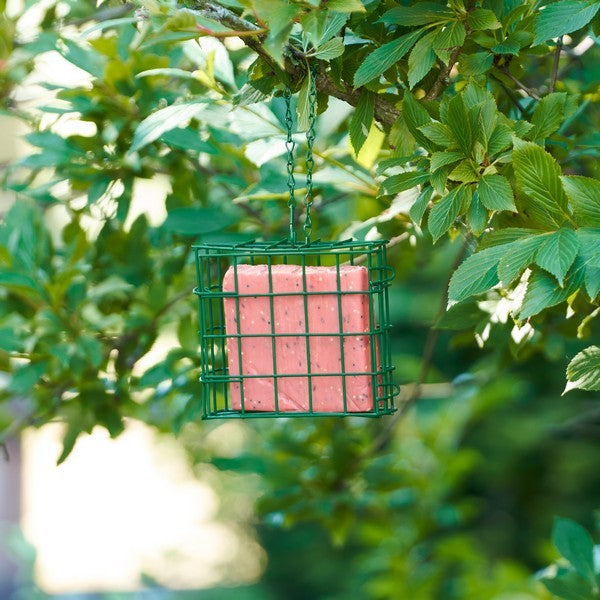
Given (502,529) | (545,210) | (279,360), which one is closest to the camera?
(545,210)

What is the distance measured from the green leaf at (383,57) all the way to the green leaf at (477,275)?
0.30m

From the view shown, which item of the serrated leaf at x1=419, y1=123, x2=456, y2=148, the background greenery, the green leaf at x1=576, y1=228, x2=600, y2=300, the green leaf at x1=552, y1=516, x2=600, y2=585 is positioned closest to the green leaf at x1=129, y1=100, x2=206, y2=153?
the background greenery

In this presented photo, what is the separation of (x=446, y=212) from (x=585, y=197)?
200 millimetres

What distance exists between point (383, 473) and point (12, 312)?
40.4 inches

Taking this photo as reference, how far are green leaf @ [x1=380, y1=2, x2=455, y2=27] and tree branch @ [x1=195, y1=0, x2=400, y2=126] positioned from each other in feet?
0.48

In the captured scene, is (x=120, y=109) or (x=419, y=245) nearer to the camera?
(x=120, y=109)

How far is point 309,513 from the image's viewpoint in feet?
7.77

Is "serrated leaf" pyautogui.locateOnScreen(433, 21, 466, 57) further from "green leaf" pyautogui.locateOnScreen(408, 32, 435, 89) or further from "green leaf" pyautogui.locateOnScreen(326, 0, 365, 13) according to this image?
"green leaf" pyautogui.locateOnScreen(326, 0, 365, 13)

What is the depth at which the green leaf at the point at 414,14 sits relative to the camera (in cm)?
133

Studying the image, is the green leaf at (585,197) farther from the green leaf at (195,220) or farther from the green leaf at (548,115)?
the green leaf at (195,220)

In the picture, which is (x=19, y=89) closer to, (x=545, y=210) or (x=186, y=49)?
(x=186, y=49)

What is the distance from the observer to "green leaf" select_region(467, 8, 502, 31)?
1.33 m

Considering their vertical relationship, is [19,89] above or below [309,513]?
above

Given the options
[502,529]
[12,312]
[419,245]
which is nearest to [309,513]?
[419,245]
